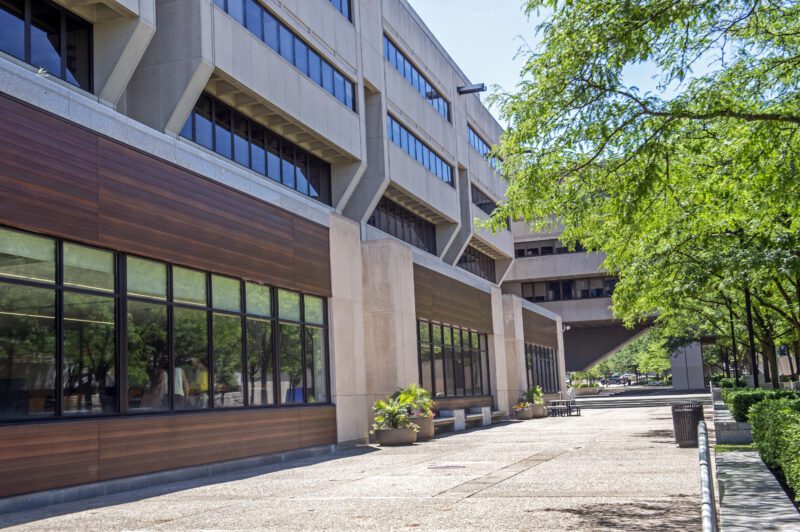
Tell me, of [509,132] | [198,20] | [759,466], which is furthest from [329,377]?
[759,466]

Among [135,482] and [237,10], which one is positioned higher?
[237,10]

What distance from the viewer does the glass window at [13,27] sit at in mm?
16641

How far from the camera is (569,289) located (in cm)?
7531

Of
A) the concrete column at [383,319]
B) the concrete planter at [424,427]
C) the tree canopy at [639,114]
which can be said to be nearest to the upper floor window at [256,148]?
the concrete column at [383,319]

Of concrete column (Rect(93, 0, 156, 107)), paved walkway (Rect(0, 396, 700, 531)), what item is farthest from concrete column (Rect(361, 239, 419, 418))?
concrete column (Rect(93, 0, 156, 107))

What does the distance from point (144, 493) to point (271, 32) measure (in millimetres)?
14481

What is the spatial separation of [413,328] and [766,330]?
17.7 m

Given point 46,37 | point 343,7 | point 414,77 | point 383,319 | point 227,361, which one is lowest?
point 227,361

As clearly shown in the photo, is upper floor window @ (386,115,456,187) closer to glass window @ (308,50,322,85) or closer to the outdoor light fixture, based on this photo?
the outdoor light fixture

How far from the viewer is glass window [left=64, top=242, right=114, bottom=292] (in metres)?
14.4

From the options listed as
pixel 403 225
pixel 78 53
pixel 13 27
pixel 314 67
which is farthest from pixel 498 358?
pixel 13 27

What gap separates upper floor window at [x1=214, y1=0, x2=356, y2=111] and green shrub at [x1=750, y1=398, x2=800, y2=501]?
15.9 meters

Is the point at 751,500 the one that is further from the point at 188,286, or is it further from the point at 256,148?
the point at 256,148

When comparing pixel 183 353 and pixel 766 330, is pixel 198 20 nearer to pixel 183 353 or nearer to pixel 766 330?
pixel 183 353
